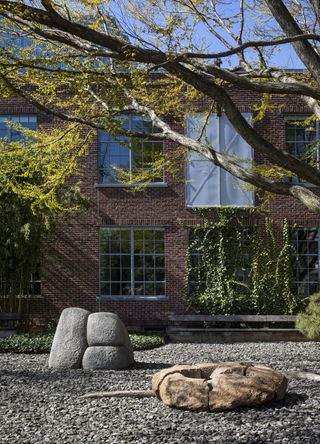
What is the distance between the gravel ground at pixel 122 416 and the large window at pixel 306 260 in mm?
11055

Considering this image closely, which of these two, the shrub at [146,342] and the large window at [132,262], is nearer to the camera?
the shrub at [146,342]

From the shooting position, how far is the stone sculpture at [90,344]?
12.2 metres

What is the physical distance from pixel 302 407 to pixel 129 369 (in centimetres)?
460

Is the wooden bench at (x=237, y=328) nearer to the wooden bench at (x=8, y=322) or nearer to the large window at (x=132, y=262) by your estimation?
the large window at (x=132, y=262)

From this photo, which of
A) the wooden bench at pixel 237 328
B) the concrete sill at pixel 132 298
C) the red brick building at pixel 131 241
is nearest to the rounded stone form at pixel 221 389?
the wooden bench at pixel 237 328

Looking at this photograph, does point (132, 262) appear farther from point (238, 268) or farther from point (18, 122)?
point (18, 122)

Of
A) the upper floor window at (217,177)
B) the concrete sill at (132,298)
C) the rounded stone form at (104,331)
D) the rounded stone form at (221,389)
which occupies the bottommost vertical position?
the rounded stone form at (221,389)

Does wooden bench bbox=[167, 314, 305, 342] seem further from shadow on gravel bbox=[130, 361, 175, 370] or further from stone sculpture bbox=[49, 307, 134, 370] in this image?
stone sculpture bbox=[49, 307, 134, 370]

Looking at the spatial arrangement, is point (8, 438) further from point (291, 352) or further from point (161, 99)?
point (291, 352)

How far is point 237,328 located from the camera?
68.3 feet

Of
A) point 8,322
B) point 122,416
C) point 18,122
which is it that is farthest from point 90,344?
point 18,122

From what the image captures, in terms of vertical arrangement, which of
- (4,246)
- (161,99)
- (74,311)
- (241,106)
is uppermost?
(241,106)

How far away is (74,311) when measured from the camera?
12508 mm

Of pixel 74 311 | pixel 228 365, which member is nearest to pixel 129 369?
pixel 74 311
